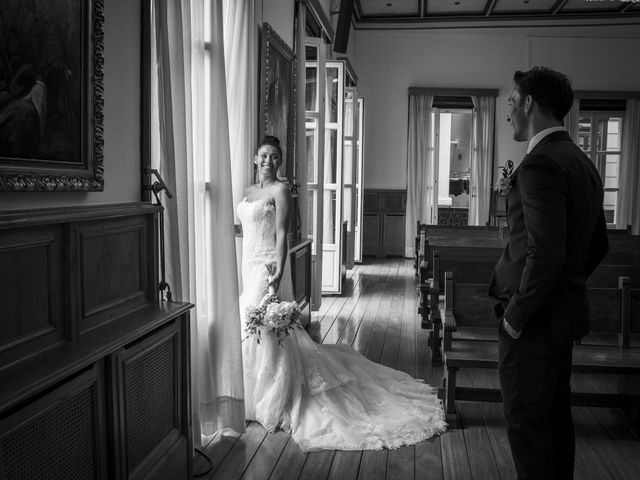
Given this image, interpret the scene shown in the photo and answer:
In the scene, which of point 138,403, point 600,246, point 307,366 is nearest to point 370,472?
point 307,366

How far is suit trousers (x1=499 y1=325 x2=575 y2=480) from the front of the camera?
2.31 meters

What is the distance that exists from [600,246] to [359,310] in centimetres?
487

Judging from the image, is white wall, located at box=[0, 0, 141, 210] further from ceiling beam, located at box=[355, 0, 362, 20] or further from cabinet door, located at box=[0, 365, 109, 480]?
ceiling beam, located at box=[355, 0, 362, 20]

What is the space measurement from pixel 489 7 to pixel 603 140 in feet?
11.5

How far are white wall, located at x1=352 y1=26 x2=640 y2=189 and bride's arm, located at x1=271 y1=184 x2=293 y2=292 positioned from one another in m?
8.50

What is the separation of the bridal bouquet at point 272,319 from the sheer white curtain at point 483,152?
8.87 meters

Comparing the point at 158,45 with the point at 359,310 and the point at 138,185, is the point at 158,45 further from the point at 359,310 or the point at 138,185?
the point at 359,310

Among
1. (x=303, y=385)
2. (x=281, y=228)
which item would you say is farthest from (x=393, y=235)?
(x=303, y=385)

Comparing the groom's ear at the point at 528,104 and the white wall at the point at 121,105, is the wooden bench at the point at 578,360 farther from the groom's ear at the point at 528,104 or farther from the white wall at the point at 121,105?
the white wall at the point at 121,105

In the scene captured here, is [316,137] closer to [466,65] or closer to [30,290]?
[30,290]

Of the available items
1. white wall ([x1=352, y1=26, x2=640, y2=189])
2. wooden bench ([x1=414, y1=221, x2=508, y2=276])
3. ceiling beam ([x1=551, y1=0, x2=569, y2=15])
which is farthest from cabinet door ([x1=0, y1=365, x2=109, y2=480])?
ceiling beam ([x1=551, y1=0, x2=569, y2=15])

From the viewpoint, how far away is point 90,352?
198 centimetres

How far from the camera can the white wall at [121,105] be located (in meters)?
2.44

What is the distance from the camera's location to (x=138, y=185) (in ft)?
8.94
